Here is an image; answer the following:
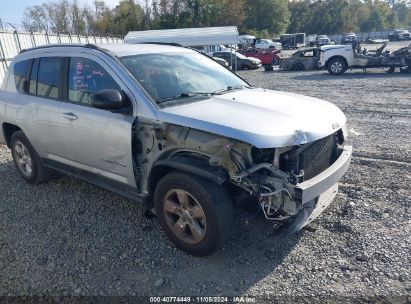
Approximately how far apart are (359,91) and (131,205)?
10596 millimetres

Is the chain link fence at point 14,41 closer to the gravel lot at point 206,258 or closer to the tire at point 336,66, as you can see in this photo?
the gravel lot at point 206,258

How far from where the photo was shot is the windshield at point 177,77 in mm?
3443

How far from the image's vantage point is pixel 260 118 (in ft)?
9.80

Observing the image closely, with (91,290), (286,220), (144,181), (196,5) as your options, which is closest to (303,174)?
(286,220)

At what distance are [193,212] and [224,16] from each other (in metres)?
62.5

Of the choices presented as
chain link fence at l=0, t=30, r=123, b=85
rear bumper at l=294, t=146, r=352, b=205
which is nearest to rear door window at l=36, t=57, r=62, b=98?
rear bumper at l=294, t=146, r=352, b=205

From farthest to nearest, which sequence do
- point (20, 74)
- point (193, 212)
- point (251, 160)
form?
1. point (20, 74)
2. point (193, 212)
3. point (251, 160)

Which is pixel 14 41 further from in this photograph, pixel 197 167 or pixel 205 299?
pixel 205 299

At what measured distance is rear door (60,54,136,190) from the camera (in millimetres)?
3426

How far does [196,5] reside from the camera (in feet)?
184

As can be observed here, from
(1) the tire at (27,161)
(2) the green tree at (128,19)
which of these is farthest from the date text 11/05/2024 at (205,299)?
(2) the green tree at (128,19)

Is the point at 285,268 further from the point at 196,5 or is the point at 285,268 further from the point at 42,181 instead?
the point at 196,5

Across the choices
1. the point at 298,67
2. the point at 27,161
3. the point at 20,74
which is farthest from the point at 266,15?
the point at 27,161

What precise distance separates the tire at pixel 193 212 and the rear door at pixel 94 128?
0.50 metres
